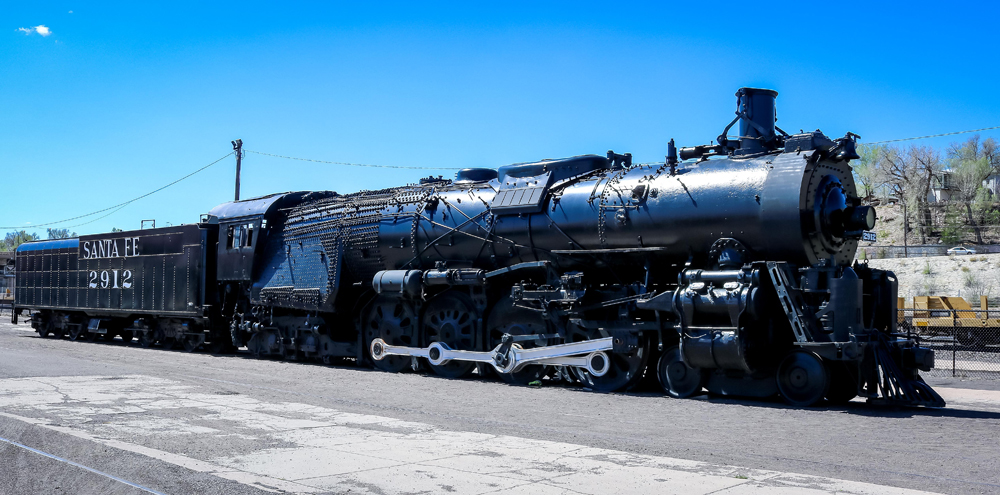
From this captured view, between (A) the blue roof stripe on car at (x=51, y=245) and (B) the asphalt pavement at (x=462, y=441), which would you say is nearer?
(B) the asphalt pavement at (x=462, y=441)

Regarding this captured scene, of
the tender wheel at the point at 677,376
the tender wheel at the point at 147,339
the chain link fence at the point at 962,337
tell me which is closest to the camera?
the tender wheel at the point at 677,376

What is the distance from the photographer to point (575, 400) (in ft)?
38.5

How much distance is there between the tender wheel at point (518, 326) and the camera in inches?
549

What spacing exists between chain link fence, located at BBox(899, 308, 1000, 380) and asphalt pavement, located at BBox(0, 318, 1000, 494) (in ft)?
19.6

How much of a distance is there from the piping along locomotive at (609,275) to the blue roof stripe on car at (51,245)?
9.84m

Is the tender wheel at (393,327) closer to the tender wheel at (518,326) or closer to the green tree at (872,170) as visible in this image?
the tender wheel at (518,326)

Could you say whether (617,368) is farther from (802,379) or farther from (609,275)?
(802,379)

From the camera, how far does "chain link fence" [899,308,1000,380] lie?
18639 mm

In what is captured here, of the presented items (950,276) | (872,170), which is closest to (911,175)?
(872,170)

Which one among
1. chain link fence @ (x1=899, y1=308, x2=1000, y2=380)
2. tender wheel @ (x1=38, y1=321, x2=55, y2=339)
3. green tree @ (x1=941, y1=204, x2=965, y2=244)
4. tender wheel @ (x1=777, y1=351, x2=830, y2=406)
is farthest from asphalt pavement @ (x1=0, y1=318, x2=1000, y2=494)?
green tree @ (x1=941, y1=204, x2=965, y2=244)

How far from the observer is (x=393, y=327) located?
16.4 m

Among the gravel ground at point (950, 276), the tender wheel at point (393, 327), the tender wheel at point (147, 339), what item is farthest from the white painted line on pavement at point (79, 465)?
the gravel ground at point (950, 276)

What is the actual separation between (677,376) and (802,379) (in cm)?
188

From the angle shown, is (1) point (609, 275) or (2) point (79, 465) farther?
(1) point (609, 275)
